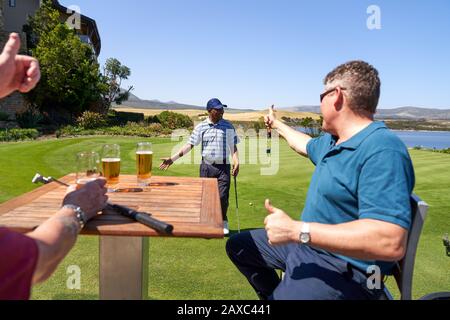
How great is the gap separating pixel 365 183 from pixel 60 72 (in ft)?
93.0

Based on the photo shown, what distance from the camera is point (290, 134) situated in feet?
10.7

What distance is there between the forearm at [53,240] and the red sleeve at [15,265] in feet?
0.13

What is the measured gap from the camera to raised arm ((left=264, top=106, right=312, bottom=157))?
301 cm

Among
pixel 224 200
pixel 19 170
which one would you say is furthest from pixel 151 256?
pixel 19 170

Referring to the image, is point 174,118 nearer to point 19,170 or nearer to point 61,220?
point 19,170

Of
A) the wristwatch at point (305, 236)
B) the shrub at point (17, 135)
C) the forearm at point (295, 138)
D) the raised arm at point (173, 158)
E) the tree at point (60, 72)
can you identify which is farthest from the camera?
the tree at point (60, 72)

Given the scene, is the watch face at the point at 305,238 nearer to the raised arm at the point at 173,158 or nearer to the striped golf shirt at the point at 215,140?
the raised arm at the point at 173,158

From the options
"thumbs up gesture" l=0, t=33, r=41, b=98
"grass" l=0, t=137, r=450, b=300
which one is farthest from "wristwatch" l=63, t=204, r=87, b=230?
"grass" l=0, t=137, r=450, b=300

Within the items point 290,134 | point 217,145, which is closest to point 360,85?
point 290,134

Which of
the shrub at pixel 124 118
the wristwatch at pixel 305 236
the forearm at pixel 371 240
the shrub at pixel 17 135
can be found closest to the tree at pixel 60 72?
the shrub at pixel 124 118

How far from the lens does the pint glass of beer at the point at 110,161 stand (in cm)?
235

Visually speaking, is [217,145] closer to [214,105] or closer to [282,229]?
[214,105]

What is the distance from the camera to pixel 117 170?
2422 mm

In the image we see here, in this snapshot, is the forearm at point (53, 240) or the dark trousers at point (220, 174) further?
the dark trousers at point (220, 174)
